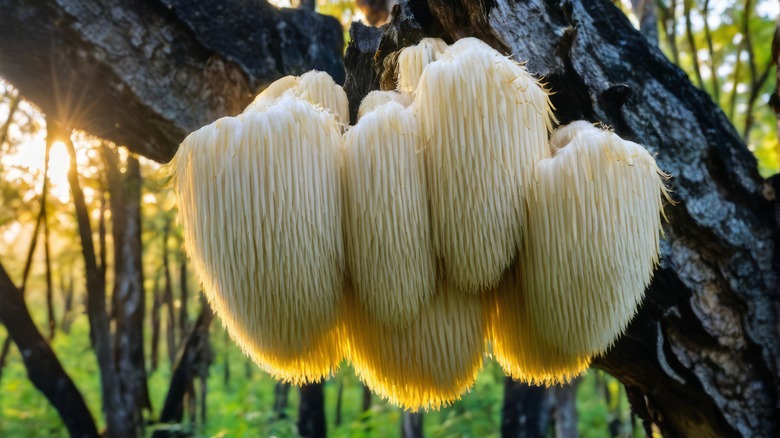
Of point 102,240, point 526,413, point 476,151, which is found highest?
point 102,240

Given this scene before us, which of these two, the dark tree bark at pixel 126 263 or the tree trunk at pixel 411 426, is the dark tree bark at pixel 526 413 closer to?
A: the tree trunk at pixel 411 426

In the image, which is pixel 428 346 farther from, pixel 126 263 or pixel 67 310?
pixel 67 310

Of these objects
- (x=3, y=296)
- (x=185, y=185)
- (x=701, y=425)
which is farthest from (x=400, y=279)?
(x=3, y=296)

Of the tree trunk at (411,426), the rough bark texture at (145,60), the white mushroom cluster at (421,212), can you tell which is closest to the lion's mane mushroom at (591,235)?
the white mushroom cluster at (421,212)

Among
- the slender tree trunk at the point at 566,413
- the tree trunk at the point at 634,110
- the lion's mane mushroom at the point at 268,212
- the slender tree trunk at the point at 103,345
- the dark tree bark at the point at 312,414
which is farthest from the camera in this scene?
the dark tree bark at the point at 312,414

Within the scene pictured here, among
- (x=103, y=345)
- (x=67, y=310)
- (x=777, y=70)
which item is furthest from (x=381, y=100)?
(x=67, y=310)

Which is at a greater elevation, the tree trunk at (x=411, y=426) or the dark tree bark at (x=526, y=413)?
the dark tree bark at (x=526, y=413)
